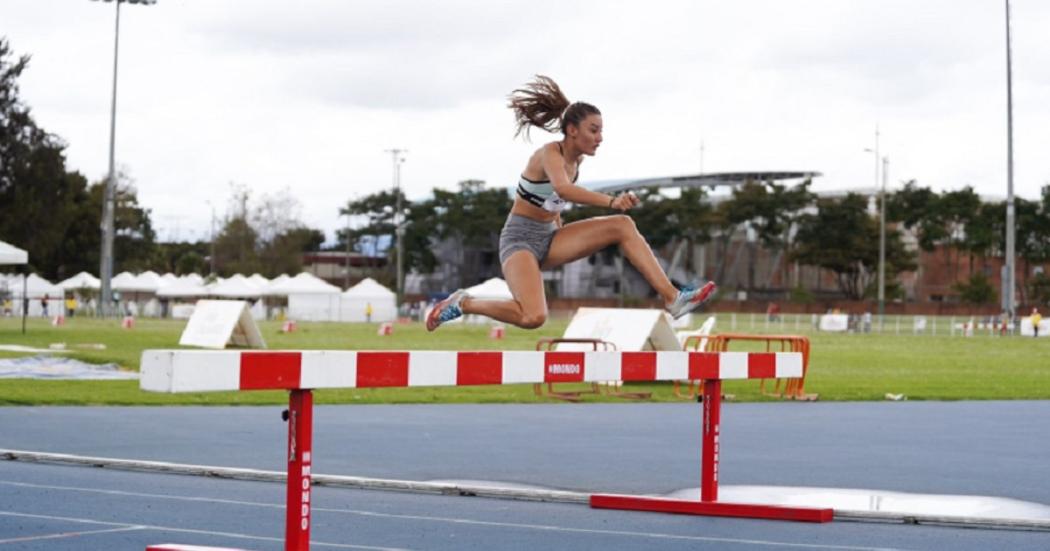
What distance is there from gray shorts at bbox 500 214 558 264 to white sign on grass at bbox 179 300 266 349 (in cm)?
2624

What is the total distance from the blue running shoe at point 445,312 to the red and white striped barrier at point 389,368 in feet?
3.46

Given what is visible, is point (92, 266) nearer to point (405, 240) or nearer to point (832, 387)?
point (405, 240)

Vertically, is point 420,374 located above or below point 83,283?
below

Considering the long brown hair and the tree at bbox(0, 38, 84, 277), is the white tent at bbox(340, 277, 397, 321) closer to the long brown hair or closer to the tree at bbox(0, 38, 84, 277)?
the tree at bbox(0, 38, 84, 277)

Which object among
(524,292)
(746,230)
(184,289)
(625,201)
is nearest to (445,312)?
(524,292)

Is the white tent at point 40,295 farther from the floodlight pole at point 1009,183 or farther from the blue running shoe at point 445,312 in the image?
the blue running shoe at point 445,312

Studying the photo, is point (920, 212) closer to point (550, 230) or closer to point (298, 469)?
point (550, 230)

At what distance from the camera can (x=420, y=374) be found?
20.5 feet

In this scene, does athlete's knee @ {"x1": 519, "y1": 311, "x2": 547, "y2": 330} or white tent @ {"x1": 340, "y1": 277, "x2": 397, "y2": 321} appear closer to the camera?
athlete's knee @ {"x1": 519, "y1": 311, "x2": 547, "y2": 330}

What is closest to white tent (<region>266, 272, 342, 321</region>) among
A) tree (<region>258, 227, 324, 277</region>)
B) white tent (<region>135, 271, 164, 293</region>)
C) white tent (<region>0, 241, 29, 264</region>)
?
white tent (<region>135, 271, 164, 293</region>)

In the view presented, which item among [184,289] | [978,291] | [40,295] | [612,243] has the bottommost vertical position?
[612,243]

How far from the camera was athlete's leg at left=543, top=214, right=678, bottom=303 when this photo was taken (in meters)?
8.12

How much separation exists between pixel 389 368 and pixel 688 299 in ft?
8.54

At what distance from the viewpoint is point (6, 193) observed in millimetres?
53219
